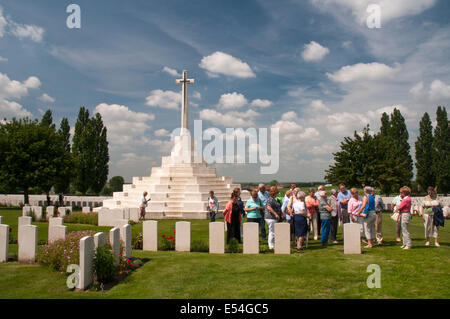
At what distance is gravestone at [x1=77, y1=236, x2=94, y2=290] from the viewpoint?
6.45 metres

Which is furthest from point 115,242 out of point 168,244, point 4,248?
point 4,248

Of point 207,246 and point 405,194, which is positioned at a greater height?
point 405,194

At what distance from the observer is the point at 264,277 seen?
7.07 m

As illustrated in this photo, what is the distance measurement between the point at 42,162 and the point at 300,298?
3008 centimetres

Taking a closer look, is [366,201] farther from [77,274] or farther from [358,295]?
[77,274]

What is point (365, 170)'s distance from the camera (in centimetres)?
2650

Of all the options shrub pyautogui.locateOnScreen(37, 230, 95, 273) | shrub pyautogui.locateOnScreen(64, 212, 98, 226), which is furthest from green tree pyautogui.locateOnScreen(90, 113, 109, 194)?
shrub pyautogui.locateOnScreen(37, 230, 95, 273)

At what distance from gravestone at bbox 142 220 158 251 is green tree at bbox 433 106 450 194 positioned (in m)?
40.7

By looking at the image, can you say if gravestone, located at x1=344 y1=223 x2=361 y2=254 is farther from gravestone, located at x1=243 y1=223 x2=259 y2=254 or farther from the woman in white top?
→ gravestone, located at x1=243 y1=223 x2=259 y2=254

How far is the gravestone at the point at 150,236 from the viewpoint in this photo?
35.0 ft

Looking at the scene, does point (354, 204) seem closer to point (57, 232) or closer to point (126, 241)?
point (126, 241)

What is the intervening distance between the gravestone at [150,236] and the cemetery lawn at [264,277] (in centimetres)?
107

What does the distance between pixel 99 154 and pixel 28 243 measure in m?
35.5
